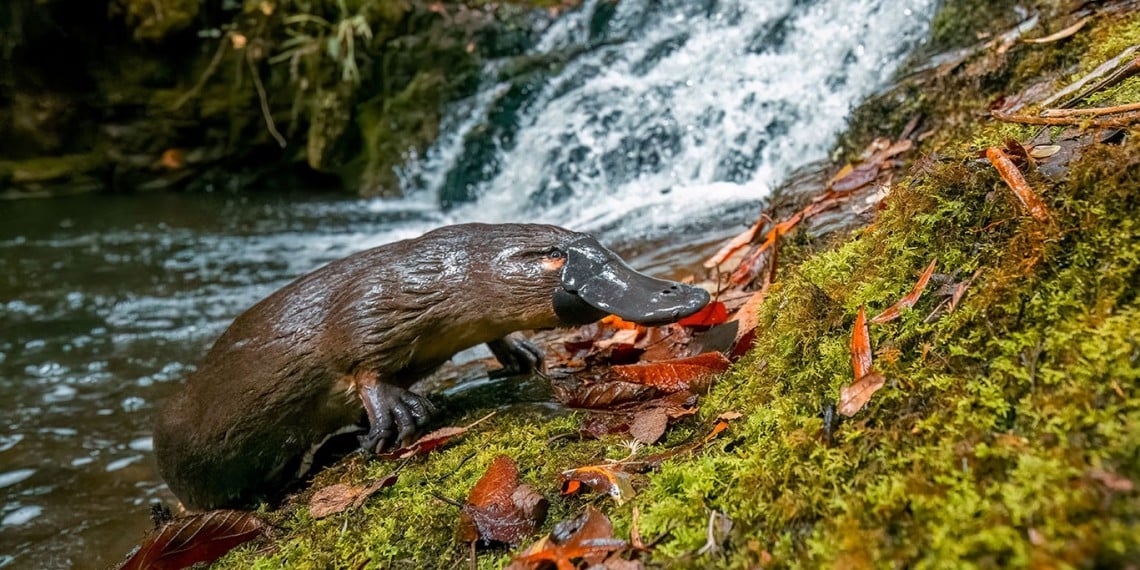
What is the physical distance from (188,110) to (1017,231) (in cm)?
1161

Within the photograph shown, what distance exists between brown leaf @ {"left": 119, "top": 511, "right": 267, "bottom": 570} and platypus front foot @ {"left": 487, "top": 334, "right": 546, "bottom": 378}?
1.12 meters

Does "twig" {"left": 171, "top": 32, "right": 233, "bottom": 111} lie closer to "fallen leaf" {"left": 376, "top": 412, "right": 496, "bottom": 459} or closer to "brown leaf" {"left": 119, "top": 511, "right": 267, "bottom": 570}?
Answer: "fallen leaf" {"left": 376, "top": 412, "right": 496, "bottom": 459}

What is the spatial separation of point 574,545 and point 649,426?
512 mm

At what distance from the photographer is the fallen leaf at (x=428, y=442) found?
2136 mm

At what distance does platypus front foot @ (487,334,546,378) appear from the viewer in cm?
277

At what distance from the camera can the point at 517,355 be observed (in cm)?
278

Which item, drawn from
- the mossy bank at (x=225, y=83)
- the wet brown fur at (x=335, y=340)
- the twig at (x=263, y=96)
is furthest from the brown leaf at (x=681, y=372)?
the twig at (x=263, y=96)

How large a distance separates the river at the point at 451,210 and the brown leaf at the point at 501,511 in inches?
82.3

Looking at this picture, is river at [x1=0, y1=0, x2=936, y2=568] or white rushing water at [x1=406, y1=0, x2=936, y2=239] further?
white rushing water at [x1=406, y1=0, x2=936, y2=239]

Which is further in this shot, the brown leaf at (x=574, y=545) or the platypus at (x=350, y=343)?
the platypus at (x=350, y=343)

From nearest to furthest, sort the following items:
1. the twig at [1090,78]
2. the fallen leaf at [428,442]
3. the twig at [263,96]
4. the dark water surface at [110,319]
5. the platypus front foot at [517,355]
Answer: the twig at [1090,78]
the fallen leaf at [428,442]
the platypus front foot at [517,355]
the dark water surface at [110,319]
the twig at [263,96]

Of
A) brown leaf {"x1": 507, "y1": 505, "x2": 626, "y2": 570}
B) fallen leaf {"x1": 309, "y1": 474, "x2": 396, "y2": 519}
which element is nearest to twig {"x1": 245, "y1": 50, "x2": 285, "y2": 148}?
fallen leaf {"x1": 309, "y1": 474, "x2": 396, "y2": 519}

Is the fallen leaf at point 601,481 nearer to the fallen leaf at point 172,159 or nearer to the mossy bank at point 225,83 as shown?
the mossy bank at point 225,83

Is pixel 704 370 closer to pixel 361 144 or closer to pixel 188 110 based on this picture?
pixel 361 144
